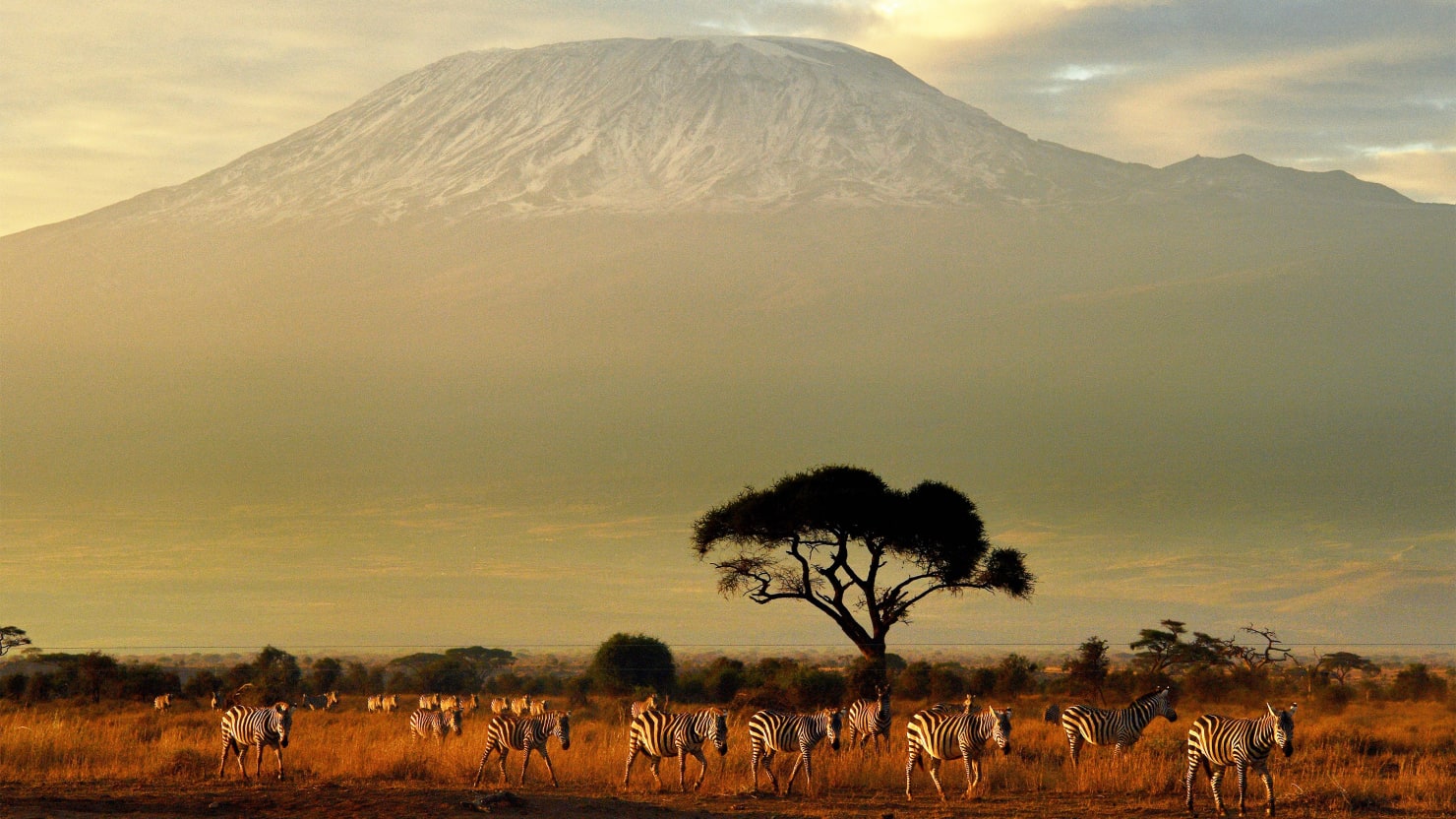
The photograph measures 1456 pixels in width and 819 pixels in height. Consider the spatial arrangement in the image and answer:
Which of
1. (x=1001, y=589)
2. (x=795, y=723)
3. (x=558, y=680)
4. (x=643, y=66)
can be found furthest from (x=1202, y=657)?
(x=643, y=66)

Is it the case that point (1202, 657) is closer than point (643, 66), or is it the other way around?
point (1202, 657)

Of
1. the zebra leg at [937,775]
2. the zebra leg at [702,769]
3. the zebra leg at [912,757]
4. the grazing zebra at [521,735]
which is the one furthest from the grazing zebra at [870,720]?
the grazing zebra at [521,735]

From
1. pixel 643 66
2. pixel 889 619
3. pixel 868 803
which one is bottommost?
pixel 868 803

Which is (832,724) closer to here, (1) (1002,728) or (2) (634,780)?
(1) (1002,728)

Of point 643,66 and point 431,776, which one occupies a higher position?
point 643,66

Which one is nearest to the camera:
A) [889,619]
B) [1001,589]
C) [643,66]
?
[889,619]

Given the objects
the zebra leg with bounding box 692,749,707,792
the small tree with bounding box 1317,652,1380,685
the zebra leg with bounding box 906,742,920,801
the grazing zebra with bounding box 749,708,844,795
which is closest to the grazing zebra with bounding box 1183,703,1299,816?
the zebra leg with bounding box 906,742,920,801

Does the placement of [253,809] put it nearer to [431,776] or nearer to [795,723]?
[431,776]

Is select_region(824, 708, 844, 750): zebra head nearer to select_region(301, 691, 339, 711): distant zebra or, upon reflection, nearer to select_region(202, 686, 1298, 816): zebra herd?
select_region(202, 686, 1298, 816): zebra herd

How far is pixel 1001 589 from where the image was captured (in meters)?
35.7

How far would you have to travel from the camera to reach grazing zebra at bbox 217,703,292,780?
18.7 m

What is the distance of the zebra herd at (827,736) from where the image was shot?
54.2 ft

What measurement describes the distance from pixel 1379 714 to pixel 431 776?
20.3 metres

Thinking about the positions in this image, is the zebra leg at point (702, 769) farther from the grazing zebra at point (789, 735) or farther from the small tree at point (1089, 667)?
the small tree at point (1089, 667)
